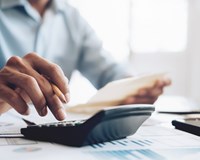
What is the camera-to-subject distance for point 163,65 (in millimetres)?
3410

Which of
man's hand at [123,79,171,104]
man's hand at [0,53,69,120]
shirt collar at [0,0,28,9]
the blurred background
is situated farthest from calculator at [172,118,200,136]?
the blurred background

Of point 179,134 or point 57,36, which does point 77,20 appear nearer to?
point 57,36

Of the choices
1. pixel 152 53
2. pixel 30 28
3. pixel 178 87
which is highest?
pixel 30 28

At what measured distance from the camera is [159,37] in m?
3.36

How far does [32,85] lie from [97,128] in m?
0.13

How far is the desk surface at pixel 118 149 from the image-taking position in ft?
1.23

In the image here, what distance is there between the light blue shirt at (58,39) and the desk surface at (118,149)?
819 mm

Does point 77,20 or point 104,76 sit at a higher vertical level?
point 77,20

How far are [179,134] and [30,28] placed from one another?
995mm

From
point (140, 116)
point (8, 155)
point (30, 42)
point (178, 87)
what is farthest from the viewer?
point (178, 87)

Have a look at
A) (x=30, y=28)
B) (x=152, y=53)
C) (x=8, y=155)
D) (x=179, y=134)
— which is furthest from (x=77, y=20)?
(x=152, y=53)

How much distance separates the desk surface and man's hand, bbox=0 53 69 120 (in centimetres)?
7

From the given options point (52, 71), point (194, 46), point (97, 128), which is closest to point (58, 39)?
point (52, 71)

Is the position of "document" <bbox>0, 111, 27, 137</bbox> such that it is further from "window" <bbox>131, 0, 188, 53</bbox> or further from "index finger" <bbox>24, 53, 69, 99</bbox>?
"window" <bbox>131, 0, 188, 53</bbox>
